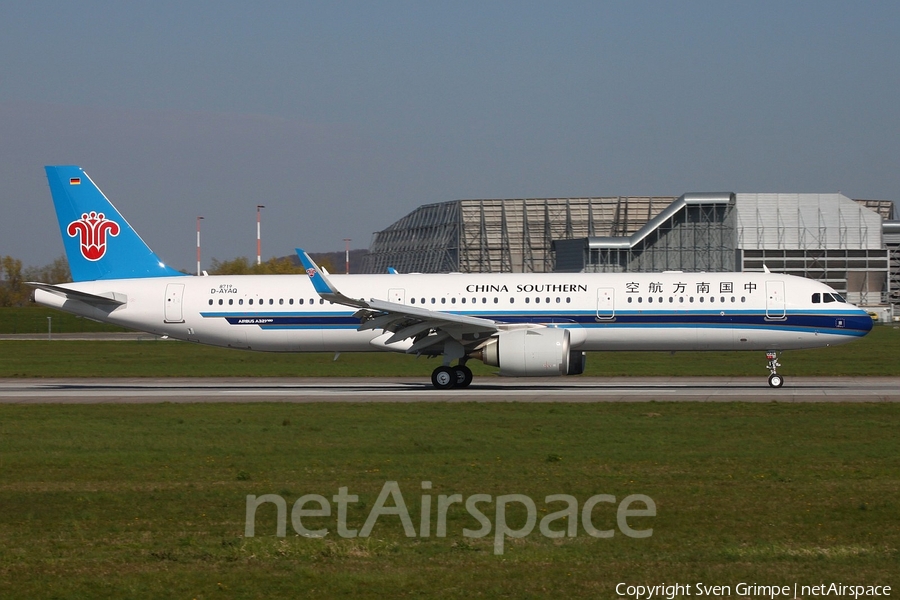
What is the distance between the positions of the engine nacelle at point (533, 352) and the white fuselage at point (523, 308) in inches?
89.5

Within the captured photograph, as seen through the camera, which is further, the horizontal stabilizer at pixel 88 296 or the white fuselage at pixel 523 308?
the horizontal stabilizer at pixel 88 296

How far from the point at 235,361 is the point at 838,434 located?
3153 centimetres

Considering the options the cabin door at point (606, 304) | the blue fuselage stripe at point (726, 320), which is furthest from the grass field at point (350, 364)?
the cabin door at point (606, 304)

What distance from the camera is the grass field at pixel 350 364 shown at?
38.2m

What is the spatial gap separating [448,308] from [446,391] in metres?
2.88

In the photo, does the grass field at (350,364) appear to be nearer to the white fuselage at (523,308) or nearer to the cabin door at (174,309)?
the white fuselage at (523,308)


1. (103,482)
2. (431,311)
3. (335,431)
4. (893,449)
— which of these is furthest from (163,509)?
(431,311)

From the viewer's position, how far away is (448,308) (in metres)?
31.0

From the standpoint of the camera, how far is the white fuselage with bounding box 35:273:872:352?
2972 centimetres

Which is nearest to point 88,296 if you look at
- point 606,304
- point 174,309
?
point 174,309

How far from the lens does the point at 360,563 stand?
9586 millimetres

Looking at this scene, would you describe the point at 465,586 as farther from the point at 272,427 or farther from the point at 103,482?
the point at 272,427

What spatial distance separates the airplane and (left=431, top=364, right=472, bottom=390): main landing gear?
4cm

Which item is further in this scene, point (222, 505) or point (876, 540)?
point (222, 505)
